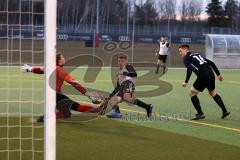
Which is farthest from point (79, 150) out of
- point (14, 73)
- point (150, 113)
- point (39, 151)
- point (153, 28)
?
point (153, 28)

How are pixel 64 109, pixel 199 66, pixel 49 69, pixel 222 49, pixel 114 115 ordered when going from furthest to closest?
pixel 222 49
pixel 199 66
pixel 114 115
pixel 64 109
pixel 49 69

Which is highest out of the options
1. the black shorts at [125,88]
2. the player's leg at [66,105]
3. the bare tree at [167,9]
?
the bare tree at [167,9]

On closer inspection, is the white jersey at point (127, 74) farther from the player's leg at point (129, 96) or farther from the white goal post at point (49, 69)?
the white goal post at point (49, 69)

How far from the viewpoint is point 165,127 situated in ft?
36.6

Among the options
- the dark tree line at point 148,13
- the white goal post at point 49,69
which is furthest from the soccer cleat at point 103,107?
the dark tree line at point 148,13

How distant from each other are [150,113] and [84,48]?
108 feet

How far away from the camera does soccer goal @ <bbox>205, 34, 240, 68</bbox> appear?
3391 centimetres

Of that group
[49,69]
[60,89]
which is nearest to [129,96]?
[60,89]

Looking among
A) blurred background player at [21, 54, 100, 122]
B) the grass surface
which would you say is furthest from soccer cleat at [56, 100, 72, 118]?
the grass surface

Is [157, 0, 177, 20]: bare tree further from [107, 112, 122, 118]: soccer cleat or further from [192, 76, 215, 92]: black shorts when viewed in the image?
[107, 112, 122, 118]: soccer cleat

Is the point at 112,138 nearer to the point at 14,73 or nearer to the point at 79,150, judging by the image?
the point at 79,150

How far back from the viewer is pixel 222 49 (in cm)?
3412

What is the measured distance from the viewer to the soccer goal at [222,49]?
3391cm

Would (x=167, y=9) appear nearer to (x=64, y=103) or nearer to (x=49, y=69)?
(x=64, y=103)
